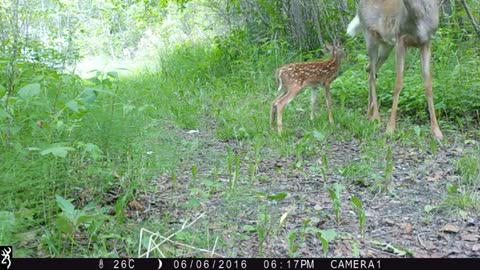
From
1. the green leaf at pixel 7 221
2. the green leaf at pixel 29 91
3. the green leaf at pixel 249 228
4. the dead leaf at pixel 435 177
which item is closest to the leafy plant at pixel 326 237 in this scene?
the green leaf at pixel 249 228

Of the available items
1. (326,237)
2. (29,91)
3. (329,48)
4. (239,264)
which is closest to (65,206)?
(29,91)

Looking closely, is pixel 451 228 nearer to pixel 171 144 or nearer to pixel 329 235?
pixel 329 235

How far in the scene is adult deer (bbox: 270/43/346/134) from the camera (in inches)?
228

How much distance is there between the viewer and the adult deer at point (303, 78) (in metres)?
5.80

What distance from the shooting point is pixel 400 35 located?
18.1ft

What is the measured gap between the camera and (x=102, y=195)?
337 cm

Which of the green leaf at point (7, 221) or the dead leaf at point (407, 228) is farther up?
the green leaf at point (7, 221)

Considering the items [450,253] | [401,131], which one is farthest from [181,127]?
[450,253]

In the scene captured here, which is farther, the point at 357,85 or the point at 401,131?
the point at 357,85

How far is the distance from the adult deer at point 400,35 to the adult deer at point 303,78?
1.65 feet

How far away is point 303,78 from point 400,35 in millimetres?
1027

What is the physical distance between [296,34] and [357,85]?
233 centimetres

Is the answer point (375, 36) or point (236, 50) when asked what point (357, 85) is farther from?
point (236, 50)

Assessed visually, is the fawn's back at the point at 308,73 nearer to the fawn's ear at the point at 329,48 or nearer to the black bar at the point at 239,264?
the fawn's ear at the point at 329,48
